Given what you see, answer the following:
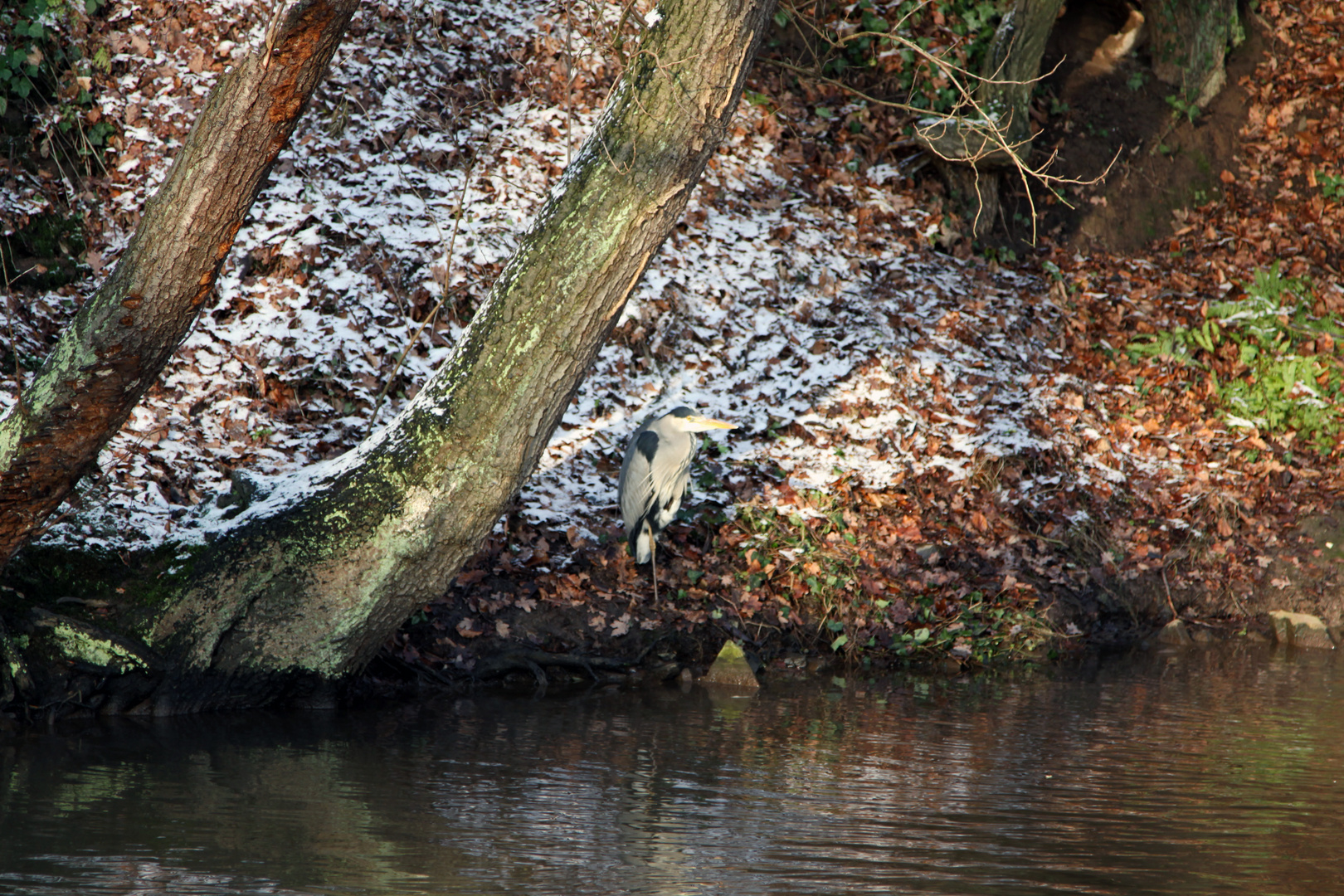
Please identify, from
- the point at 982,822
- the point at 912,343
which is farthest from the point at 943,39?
the point at 982,822

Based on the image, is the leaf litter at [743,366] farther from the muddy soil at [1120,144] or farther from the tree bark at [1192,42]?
the tree bark at [1192,42]

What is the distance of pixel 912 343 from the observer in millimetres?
9586

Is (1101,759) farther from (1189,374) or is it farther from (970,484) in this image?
(1189,374)

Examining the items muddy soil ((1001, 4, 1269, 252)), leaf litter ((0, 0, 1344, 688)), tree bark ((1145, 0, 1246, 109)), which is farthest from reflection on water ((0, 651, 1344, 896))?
tree bark ((1145, 0, 1246, 109))

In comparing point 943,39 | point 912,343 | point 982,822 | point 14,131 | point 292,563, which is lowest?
point 982,822

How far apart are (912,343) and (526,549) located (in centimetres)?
406

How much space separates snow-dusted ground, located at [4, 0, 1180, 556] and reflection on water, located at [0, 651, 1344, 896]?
6.21 feet

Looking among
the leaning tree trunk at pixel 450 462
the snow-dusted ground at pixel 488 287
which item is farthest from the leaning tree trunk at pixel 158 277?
the snow-dusted ground at pixel 488 287

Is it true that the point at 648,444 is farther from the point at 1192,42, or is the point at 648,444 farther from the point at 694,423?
the point at 1192,42

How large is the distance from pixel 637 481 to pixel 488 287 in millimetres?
2796

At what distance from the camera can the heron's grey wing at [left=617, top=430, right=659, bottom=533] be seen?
6984 mm

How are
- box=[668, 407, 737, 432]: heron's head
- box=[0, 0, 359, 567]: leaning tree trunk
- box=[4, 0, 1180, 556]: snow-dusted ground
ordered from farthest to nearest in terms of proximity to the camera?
box=[4, 0, 1180, 556]: snow-dusted ground
box=[668, 407, 737, 432]: heron's head
box=[0, 0, 359, 567]: leaning tree trunk

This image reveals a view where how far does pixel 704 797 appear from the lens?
4.69 m

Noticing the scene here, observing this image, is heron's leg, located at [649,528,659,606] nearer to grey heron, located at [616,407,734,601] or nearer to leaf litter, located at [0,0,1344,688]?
grey heron, located at [616,407,734,601]
